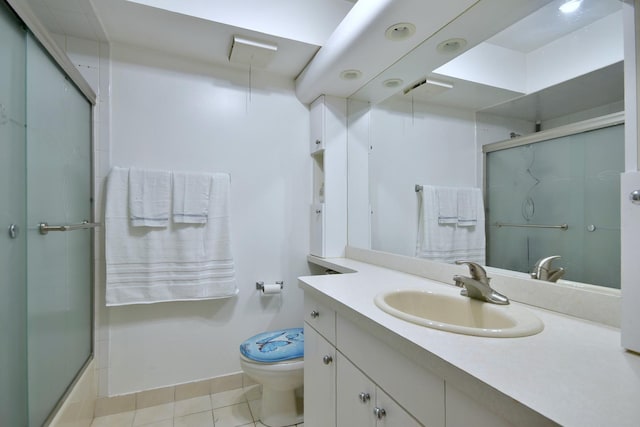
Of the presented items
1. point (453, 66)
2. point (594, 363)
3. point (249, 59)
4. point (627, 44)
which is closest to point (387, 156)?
point (453, 66)

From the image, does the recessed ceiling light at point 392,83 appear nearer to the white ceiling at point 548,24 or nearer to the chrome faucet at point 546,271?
the white ceiling at point 548,24

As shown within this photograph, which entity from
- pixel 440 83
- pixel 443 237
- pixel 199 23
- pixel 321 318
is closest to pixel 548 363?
pixel 321 318

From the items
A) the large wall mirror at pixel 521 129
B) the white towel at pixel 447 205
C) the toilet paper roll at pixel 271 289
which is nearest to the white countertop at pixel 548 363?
the large wall mirror at pixel 521 129

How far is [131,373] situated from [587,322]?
83.8 inches

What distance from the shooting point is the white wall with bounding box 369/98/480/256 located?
1438mm

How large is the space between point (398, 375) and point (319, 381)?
1.88 ft

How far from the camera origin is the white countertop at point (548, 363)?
46 centimetres

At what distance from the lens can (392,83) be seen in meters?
1.78

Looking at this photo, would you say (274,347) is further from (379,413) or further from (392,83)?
(392,83)

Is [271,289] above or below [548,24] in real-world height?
below

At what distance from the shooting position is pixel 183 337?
188 centimetres

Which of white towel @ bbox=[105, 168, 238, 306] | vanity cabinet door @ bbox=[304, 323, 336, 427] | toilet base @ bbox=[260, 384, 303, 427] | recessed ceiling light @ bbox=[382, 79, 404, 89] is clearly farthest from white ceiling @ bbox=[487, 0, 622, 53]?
toilet base @ bbox=[260, 384, 303, 427]

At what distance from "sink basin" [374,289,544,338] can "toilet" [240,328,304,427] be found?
734mm

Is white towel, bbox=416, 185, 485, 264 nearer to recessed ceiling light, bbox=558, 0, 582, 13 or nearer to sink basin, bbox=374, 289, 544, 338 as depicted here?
sink basin, bbox=374, 289, 544, 338
